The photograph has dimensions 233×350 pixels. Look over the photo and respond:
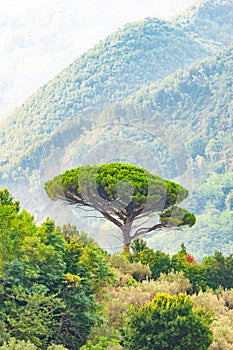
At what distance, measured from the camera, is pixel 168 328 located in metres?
16.6

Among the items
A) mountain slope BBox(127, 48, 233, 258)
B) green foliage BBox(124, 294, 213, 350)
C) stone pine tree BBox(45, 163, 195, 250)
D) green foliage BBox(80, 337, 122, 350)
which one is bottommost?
green foliage BBox(80, 337, 122, 350)

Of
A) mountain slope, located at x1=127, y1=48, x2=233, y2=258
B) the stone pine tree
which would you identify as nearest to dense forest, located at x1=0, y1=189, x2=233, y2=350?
the stone pine tree

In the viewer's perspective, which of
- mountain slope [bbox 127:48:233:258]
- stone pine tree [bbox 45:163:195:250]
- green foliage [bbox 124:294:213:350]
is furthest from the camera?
mountain slope [bbox 127:48:233:258]

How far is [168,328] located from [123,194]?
47.0 feet

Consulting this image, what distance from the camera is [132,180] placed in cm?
3134

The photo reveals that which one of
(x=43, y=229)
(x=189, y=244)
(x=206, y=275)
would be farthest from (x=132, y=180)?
(x=189, y=244)

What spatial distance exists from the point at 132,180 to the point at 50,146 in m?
24.7

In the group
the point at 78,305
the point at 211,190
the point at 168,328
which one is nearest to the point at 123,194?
the point at 78,305

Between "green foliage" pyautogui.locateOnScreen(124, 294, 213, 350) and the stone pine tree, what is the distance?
13.7 meters

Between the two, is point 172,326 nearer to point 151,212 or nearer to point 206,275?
point 206,275

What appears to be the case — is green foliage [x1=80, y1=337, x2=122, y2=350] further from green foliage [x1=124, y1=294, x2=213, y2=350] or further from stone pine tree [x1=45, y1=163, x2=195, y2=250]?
stone pine tree [x1=45, y1=163, x2=195, y2=250]

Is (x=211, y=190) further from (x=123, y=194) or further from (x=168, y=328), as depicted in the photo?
(x=168, y=328)

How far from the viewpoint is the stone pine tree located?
102 feet

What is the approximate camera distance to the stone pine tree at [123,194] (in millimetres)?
31047
